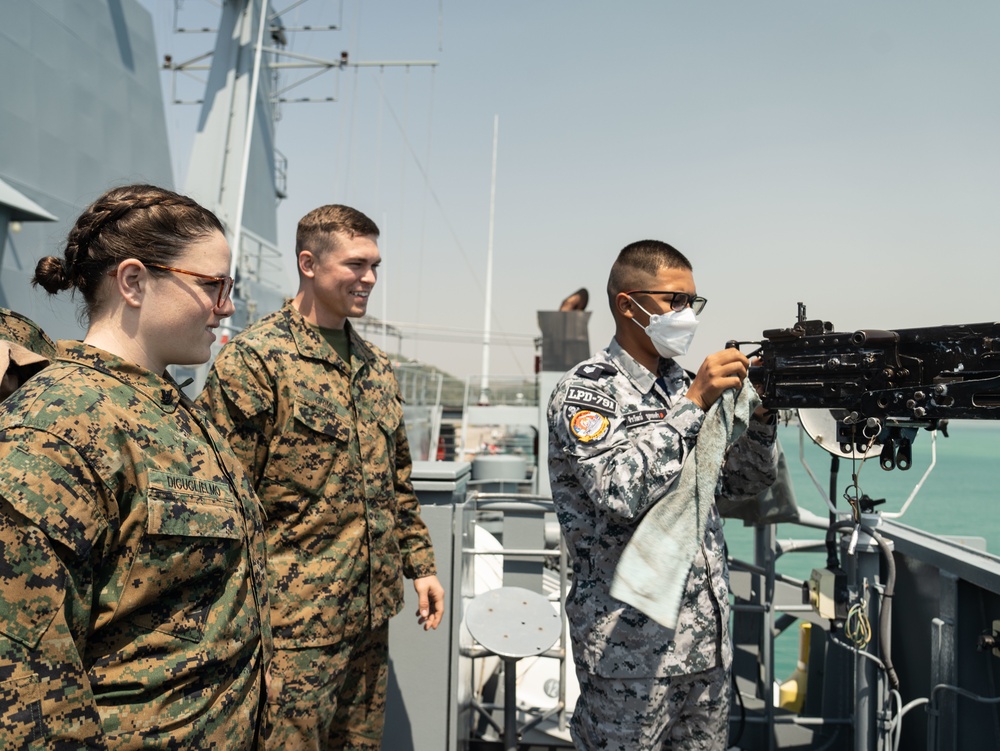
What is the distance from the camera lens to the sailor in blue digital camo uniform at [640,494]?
1796mm

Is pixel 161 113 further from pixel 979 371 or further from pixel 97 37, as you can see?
pixel 979 371

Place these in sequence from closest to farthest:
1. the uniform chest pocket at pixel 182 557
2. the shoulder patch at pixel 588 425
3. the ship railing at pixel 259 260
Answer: the uniform chest pocket at pixel 182 557 → the shoulder patch at pixel 588 425 → the ship railing at pixel 259 260

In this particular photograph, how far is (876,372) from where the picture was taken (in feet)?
5.37

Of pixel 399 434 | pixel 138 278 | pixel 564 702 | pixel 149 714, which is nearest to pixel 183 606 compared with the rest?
pixel 149 714

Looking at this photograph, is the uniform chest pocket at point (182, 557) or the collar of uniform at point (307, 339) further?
the collar of uniform at point (307, 339)

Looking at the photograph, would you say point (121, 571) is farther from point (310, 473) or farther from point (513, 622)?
point (513, 622)

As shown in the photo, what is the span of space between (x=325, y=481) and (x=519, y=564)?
2531 mm

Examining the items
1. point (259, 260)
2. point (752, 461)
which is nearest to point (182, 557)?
point (752, 461)

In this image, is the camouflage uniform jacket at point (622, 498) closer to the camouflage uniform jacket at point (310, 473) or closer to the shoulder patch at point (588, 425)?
the shoulder patch at point (588, 425)

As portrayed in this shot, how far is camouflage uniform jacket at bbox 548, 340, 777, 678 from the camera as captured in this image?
70.4 inches

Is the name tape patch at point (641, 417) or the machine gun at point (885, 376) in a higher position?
the machine gun at point (885, 376)

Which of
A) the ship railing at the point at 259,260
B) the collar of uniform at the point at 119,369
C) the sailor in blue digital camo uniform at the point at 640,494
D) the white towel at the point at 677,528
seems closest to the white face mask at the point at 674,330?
the sailor in blue digital camo uniform at the point at 640,494

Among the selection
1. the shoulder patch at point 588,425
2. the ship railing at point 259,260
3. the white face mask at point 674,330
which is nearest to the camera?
the shoulder patch at point 588,425

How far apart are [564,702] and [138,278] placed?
8.50 ft
